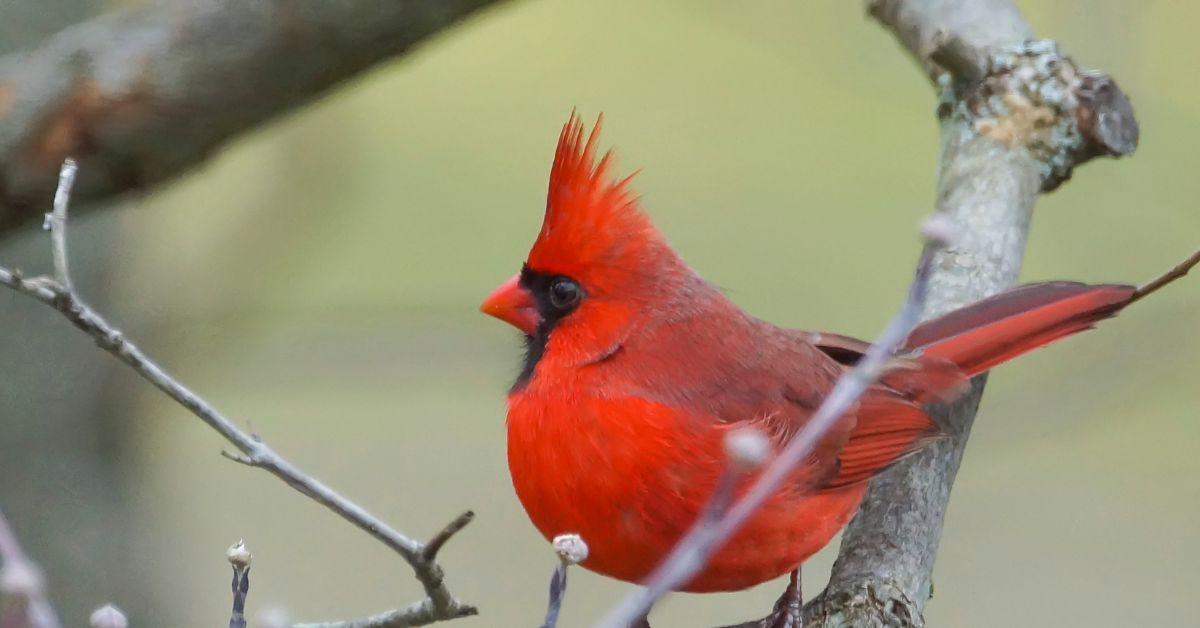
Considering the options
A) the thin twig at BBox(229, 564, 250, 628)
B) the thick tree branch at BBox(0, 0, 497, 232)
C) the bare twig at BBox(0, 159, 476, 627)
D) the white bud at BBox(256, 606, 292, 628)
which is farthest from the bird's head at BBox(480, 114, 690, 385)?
the white bud at BBox(256, 606, 292, 628)

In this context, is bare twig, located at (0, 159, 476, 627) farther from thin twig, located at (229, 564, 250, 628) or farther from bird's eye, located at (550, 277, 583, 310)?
bird's eye, located at (550, 277, 583, 310)

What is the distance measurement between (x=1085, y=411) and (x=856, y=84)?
123 cm

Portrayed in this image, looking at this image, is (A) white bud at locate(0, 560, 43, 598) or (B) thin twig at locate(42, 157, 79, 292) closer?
(A) white bud at locate(0, 560, 43, 598)

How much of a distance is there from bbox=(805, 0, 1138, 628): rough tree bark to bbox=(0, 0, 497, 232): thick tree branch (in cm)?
92

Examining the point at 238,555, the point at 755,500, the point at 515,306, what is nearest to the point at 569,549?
the point at 755,500

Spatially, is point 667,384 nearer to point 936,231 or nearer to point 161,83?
point 161,83

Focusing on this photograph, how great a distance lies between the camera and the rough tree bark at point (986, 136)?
247cm

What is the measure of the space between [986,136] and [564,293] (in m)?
0.90

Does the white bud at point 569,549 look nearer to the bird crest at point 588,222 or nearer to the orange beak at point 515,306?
the bird crest at point 588,222

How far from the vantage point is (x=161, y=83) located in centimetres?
247

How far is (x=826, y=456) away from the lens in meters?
2.30

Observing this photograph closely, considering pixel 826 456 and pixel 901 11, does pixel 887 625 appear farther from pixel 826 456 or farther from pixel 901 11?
pixel 901 11

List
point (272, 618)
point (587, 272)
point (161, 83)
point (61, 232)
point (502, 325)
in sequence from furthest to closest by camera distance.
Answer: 1. point (502, 325)
2. point (161, 83)
3. point (587, 272)
4. point (61, 232)
5. point (272, 618)

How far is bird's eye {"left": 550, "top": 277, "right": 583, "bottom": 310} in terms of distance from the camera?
2.31m
